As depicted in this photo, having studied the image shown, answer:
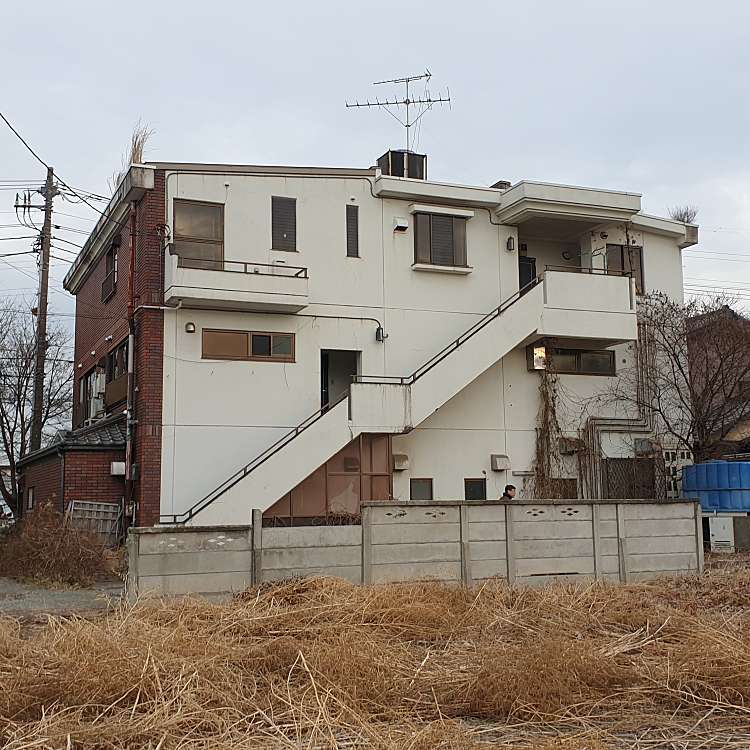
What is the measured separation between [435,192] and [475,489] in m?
7.38

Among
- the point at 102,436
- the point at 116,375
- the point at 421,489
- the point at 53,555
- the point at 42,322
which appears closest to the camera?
the point at 53,555

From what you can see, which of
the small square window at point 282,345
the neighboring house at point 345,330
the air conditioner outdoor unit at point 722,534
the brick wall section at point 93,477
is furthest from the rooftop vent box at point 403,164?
the air conditioner outdoor unit at point 722,534

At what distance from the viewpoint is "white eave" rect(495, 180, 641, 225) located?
78.9 ft

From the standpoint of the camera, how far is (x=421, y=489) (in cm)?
2355

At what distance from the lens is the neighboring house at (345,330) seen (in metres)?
21.3

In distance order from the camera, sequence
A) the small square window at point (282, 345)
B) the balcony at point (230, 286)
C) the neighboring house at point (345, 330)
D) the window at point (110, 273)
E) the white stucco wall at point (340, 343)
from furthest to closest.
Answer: the window at point (110, 273), the small square window at point (282, 345), the white stucco wall at point (340, 343), the neighboring house at point (345, 330), the balcony at point (230, 286)

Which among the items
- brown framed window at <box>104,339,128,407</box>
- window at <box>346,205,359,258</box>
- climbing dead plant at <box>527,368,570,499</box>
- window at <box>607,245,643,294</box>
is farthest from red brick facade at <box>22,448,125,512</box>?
window at <box>607,245,643,294</box>

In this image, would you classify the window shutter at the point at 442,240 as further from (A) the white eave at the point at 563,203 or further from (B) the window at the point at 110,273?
(B) the window at the point at 110,273

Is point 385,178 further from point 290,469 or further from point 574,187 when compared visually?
point 290,469

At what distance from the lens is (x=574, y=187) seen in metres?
24.4

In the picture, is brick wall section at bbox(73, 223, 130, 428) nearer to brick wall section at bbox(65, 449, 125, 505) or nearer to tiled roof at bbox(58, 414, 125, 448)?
tiled roof at bbox(58, 414, 125, 448)

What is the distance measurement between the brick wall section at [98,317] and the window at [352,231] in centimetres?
523

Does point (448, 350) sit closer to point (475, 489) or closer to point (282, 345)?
point (475, 489)

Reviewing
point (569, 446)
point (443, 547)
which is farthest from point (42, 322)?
point (443, 547)
